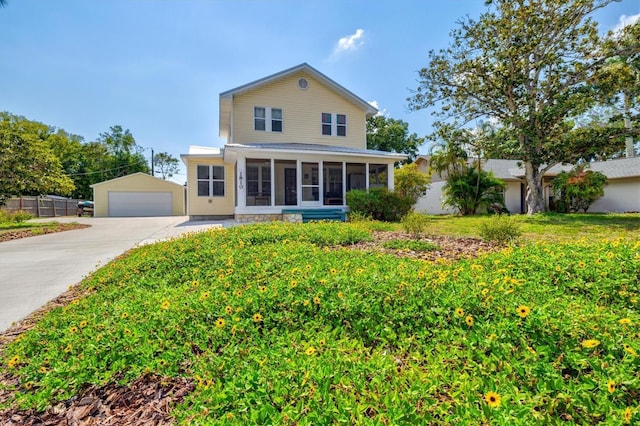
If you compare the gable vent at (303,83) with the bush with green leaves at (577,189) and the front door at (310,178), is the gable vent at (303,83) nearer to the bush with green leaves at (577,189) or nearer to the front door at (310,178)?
the front door at (310,178)

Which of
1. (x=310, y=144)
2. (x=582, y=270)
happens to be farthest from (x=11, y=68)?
(x=582, y=270)

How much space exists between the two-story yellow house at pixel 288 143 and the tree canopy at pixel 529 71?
4688 millimetres

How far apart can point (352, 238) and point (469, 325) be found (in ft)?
13.9

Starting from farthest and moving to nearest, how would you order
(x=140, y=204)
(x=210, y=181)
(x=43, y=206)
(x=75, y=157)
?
(x=75, y=157), (x=140, y=204), (x=43, y=206), (x=210, y=181)

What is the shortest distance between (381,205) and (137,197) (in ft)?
72.0

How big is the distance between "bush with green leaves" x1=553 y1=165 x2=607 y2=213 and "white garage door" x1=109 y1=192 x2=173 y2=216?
27.8 metres

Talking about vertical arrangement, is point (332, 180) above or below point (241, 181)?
above

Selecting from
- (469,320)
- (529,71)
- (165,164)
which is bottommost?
(469,320)

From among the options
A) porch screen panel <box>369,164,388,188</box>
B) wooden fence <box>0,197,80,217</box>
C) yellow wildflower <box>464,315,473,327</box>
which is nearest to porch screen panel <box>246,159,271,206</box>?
porch screen panel <box>369,164,388,188</box>

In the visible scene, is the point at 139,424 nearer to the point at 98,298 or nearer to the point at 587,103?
the point at 98,298

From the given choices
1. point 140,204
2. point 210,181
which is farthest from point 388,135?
point 140,204

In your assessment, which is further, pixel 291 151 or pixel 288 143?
pixel 288 143

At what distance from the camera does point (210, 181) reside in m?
15.6

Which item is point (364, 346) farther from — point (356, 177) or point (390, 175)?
point (356, 177)
